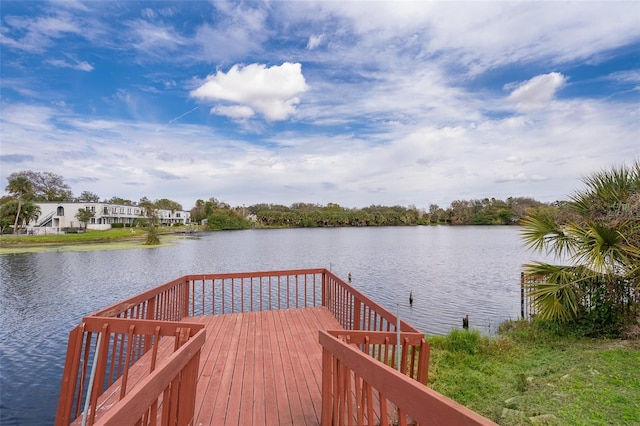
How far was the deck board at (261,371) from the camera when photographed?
2770mm

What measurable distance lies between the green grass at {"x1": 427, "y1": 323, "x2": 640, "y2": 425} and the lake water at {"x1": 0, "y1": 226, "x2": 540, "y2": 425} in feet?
7.57

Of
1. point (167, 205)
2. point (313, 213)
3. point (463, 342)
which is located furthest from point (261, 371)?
point (167, 205)

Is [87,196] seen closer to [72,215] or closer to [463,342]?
[72,215]

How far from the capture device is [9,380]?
635 centimetres

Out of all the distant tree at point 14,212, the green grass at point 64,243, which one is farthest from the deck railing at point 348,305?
the distant tree at point 14,212

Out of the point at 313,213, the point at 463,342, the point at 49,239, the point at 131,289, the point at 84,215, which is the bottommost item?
the point at 131,289

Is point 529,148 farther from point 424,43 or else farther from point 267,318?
point 267,318

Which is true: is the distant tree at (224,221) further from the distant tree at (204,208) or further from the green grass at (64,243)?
the green grass at (64,243)

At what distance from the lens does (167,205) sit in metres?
74.8

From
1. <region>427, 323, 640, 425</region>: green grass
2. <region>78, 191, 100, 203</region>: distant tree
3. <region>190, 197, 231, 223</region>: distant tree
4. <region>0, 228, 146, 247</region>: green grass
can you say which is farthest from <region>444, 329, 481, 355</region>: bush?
<region>78, 191, 100, 203</region>: distant tree

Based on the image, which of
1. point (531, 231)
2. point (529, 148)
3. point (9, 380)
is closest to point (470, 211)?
point (529, 148)

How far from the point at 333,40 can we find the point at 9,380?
14.9m

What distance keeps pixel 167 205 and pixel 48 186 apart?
21.4m

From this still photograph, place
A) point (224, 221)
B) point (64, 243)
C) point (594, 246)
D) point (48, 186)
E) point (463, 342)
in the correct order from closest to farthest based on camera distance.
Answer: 1. point (594, 246)
2. point (463, 342)
3. point (64, 243)
4. point (48, 186)
5. point (224, 221)
